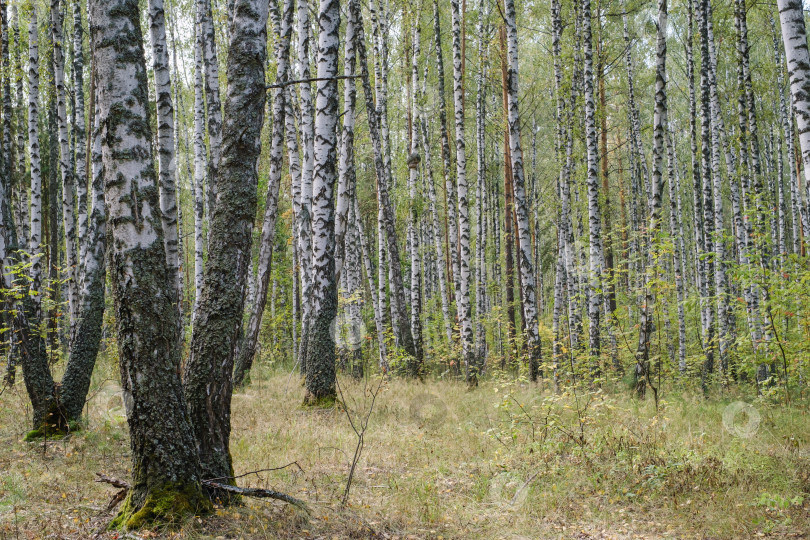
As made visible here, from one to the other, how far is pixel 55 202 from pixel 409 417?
14.7 m

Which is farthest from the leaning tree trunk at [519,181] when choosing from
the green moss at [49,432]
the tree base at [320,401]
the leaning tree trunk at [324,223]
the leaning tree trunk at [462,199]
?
the green moss at [49,432]

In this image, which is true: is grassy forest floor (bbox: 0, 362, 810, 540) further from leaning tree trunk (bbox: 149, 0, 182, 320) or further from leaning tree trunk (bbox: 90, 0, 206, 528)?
leaning tree trunk (bbox: 149, 0, 182, 320)

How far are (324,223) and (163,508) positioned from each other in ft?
17.6

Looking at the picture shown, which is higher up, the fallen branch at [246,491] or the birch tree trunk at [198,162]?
the birch tree trunk at [198,162]

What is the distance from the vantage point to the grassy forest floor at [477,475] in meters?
3.94

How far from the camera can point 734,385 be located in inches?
458

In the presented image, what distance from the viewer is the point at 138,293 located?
3.26 metres

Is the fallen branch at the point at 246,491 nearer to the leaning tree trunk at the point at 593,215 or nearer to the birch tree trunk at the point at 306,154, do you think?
the birch tree trunk at the point at 306,154

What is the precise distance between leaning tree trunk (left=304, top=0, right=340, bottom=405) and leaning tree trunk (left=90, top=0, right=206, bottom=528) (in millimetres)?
4608

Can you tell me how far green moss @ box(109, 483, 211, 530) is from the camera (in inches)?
126

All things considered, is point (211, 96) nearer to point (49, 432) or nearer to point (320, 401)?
point (320, 401)

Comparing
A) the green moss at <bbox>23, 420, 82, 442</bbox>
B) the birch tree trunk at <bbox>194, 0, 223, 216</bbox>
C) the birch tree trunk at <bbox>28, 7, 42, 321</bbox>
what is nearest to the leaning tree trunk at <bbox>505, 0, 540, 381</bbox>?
the birch tree trunk at <bbox>194, 0, 223, 216</bbox>

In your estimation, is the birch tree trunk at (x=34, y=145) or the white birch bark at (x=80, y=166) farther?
the birch tree trunk at (x=34, y=145)

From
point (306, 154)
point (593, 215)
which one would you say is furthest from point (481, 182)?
point (306, 154)
